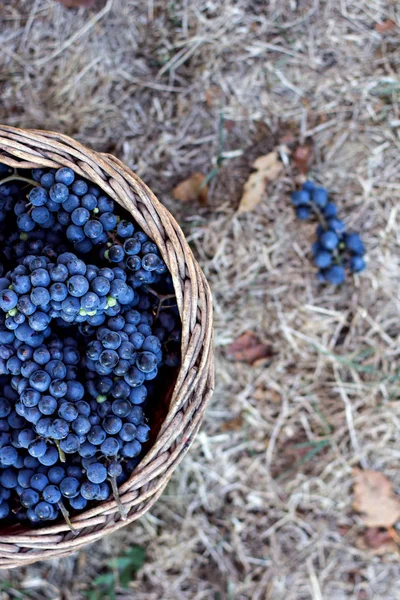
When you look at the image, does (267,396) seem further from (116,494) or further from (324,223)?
(116,494)

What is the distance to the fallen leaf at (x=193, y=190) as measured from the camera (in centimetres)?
188

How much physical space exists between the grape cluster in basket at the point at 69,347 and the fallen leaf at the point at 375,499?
1007 mm

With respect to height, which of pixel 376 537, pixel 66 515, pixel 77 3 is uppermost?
pixel 77 3

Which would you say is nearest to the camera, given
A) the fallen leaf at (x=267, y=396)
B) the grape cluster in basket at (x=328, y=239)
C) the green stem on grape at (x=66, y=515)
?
the green stem on grape at (x=66, y=515)

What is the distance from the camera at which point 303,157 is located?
192 centimetres

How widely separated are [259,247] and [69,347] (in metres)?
0.84

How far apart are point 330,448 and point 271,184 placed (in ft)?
3.13

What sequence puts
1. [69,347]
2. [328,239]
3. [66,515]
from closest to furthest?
[66,515] < [69,347] < [328,239]

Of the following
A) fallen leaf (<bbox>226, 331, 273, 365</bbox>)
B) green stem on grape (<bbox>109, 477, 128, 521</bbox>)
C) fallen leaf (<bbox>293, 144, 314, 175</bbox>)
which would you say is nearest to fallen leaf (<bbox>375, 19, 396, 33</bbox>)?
fallen leaf (<bbox>293, 144, 314, 175</bbox>)

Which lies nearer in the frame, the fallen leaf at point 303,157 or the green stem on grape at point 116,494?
the green stem on grape at point 116,494

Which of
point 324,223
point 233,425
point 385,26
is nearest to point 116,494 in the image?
point 233,425

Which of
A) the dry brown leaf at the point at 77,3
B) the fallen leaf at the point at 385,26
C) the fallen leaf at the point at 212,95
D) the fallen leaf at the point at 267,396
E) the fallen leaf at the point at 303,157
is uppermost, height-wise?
the dry brown leaf at the point at 77,3

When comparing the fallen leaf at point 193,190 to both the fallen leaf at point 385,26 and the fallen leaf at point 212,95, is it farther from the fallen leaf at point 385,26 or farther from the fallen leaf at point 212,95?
the fallen leaf at point 385,26

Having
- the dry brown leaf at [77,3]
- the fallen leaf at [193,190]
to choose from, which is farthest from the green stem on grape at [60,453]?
the dry brown leaf at [77,3]
